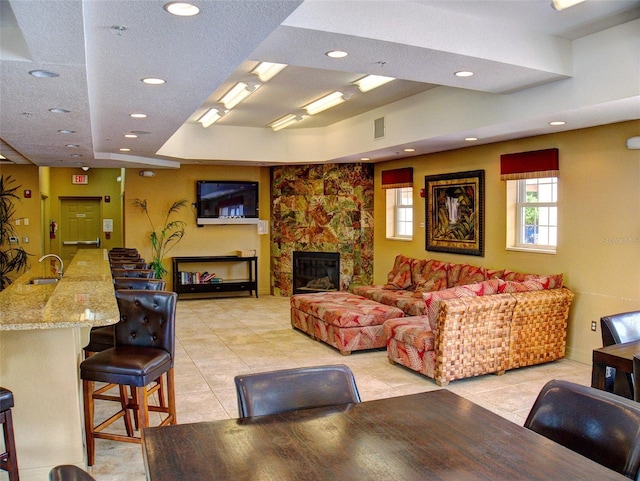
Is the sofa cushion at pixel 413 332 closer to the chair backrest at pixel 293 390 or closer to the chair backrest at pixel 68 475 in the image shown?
the chair backrest at pixel 293 390

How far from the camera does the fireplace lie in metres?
9.23

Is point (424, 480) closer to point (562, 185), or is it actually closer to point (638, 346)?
point (638, 346)

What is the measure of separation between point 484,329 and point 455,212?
2610 mm

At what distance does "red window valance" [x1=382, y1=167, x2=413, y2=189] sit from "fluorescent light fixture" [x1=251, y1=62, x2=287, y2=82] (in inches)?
129

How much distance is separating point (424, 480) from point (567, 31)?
381 cm

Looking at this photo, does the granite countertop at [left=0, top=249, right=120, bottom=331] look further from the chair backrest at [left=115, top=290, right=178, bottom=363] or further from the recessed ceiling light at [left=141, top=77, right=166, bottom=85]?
the recessed ceiling light at [left=141, top=77, right=166, bottom=85]

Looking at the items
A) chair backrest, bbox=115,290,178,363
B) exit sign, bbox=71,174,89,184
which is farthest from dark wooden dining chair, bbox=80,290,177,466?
exit sign, bbox=71,174,89,184

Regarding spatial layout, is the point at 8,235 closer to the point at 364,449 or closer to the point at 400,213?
the point at 400,213

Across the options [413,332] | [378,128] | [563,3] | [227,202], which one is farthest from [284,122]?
[563,3]

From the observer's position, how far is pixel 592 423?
172 centimetres

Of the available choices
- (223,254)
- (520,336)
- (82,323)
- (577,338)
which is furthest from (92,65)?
(223,254)

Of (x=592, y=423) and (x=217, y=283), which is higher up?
(x=592, y=423)

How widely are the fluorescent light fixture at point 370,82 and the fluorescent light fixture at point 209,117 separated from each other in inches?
82.5

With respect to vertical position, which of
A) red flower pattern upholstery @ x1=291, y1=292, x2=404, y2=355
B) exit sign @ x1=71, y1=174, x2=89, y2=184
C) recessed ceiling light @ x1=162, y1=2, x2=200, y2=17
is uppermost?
exit sign @ x1=71, y1=174, x2=89, y2=184
